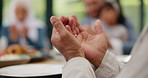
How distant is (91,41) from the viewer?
877mm

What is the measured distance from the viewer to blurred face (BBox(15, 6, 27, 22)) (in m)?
4.08

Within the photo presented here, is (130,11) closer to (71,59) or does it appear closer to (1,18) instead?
(1,18)

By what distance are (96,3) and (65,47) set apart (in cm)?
379

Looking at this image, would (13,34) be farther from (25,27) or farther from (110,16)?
(110,16)

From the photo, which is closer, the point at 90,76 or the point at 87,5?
the point at 90,76

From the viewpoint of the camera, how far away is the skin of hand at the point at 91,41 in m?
0.82

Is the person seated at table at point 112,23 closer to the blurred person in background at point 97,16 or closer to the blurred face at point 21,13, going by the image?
the blurred person in background at point 97,16

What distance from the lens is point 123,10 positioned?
429cm

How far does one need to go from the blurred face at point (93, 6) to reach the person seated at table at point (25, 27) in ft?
3.04

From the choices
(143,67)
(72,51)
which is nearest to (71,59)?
(72,51)

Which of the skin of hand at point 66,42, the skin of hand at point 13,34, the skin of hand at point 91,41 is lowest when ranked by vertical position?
the skin of hand at point 13,34

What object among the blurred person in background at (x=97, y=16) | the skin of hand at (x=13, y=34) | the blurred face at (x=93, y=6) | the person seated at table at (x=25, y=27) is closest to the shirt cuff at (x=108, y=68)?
the person seated at table at (x=25, y=27)

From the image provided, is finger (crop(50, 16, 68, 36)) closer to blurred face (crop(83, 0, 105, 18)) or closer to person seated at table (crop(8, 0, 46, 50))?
person seated at table (crop(8, 0, 46, 50))

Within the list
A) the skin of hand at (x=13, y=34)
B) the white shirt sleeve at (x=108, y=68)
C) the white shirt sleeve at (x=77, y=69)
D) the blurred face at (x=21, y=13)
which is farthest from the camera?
the blurred face at (x=21, y=13)
